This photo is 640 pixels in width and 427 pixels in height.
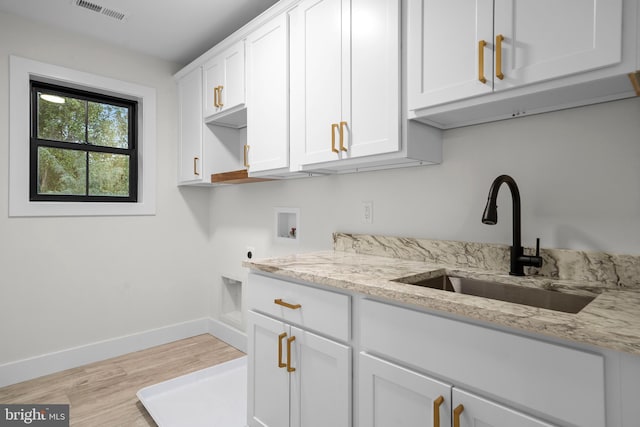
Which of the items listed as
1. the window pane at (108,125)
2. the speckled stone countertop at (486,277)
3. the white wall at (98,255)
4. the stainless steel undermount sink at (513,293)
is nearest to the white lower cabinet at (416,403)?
the speckled stone countertop at (486,277)

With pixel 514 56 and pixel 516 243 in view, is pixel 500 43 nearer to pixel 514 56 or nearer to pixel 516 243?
pixel 514 56

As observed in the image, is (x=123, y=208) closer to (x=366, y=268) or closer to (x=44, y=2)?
(x=44, y=2)

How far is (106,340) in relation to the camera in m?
2.75

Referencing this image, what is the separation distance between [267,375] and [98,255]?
190 cm

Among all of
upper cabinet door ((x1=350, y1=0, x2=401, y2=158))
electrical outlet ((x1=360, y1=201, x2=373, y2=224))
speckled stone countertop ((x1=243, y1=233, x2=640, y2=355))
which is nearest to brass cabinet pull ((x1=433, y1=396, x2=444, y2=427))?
speckled stone countertop ((x1=243, y1=233, x2=640, y2=355))

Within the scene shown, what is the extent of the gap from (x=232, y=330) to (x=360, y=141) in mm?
2127

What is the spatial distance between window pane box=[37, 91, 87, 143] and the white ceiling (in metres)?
0.52

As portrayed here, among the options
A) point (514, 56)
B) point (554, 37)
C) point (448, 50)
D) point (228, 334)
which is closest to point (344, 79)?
point (448, 50)

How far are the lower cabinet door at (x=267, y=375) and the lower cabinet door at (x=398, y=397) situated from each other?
432 millimetres

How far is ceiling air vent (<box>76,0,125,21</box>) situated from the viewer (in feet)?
7.25

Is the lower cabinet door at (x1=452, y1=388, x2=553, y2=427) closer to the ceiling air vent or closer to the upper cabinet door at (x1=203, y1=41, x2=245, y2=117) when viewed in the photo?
the upper cabinet door at (x1=203, y1=41, x2=245, y2=117)

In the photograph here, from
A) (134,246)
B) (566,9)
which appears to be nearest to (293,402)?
(566,9)

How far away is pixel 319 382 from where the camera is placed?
1.38 meters

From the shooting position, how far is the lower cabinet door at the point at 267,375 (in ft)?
5.04
